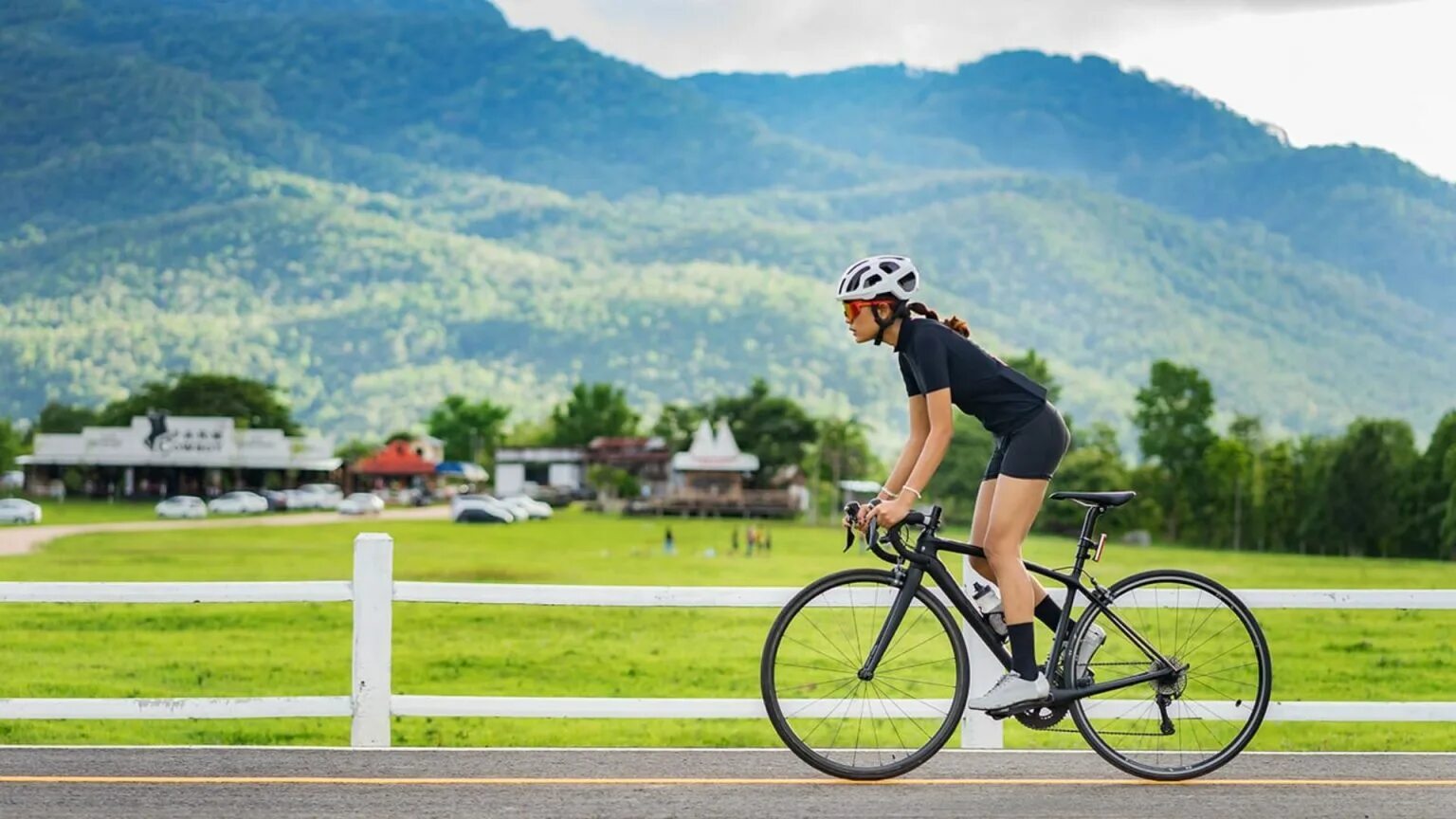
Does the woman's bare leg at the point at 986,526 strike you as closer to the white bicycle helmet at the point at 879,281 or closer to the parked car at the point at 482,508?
the white bicycle helmet at the point at 879,281

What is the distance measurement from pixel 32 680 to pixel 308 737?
6.06 metres

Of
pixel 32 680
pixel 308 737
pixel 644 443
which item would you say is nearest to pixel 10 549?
pixel 32 680

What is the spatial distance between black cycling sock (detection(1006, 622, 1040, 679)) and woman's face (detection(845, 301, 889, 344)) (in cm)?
149

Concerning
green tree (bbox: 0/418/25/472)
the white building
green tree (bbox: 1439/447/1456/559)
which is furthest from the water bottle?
green tree (bbox: 0/418/25/472)

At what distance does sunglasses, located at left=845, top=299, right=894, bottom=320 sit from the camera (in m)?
7.80

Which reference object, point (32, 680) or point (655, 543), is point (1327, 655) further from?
point (655, 543)

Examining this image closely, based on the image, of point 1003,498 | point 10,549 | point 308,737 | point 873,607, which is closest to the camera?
point 1003,498

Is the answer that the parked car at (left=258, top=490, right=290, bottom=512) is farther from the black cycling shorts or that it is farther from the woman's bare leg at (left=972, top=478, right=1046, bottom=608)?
the black cycling shorts

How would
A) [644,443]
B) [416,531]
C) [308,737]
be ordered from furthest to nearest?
1. [644,443]
2. [416,531]
3. [308,737]

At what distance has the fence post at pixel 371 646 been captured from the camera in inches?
365

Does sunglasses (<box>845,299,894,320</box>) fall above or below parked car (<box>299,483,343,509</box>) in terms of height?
above

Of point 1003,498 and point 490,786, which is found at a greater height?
point 1003,498

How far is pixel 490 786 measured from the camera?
7910mm

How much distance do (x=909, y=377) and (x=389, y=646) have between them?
127 inches
